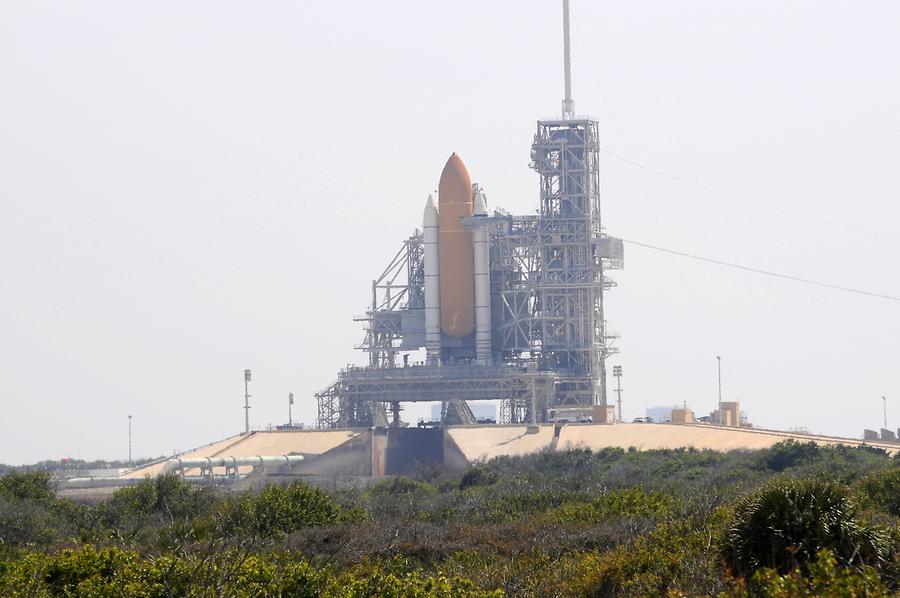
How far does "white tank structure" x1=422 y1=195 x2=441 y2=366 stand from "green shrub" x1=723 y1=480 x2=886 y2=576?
7699cm

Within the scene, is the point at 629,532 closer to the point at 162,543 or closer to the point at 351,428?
the point at 162,543

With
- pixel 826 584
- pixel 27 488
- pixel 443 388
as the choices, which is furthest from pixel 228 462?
pixel 826 584

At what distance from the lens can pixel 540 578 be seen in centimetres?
2688

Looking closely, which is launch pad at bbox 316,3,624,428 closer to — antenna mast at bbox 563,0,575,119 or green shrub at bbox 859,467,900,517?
antenna mast at bbox 563,0,575,119

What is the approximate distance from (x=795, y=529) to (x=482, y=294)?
77.1 meters

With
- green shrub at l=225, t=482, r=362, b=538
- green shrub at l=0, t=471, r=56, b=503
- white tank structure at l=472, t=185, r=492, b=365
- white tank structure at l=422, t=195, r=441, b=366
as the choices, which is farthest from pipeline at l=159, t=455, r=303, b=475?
green shrub at l=225, t=482, r=362, b=538

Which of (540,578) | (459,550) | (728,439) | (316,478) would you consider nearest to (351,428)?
(316,478)

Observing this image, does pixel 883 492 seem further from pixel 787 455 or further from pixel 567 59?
pixel 567 59

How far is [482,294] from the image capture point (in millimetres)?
100812

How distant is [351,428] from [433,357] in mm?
6877

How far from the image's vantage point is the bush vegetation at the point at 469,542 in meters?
23.2

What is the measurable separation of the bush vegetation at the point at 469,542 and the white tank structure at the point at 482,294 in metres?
42.1

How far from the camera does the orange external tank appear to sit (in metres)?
101

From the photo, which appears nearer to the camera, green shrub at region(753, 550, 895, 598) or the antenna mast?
green shrub at region(753, 550, 895, 598)
